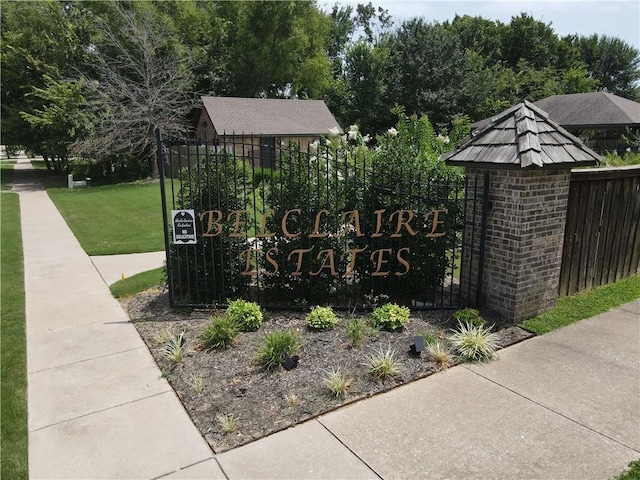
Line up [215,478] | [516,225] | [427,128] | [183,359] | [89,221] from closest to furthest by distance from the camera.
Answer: [215,478] < [183,359] < [516,225] < [427,128] < [89,221]

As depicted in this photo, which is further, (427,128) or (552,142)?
(427,128)

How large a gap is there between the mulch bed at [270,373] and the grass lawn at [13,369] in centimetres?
114

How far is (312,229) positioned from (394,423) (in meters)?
2.64

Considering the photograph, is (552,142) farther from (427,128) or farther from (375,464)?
(375,464)

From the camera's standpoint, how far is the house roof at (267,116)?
2600cm

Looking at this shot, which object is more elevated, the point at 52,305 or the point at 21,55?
the point at 21,55

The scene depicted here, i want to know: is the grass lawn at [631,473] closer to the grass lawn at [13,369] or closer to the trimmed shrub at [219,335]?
the trimmed shrub at [219,335]

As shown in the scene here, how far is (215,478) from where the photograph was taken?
292 centimetres

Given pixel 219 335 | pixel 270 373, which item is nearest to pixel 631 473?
pixel 270 373

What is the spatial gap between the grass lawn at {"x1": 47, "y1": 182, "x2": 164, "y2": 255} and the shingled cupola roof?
22.4 ft

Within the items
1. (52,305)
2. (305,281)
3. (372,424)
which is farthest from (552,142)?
(52,305)

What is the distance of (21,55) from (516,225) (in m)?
28.1

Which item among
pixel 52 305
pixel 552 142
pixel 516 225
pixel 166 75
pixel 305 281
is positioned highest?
pixel 166 75

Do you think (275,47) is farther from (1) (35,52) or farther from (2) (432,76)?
(1) (35,52)
